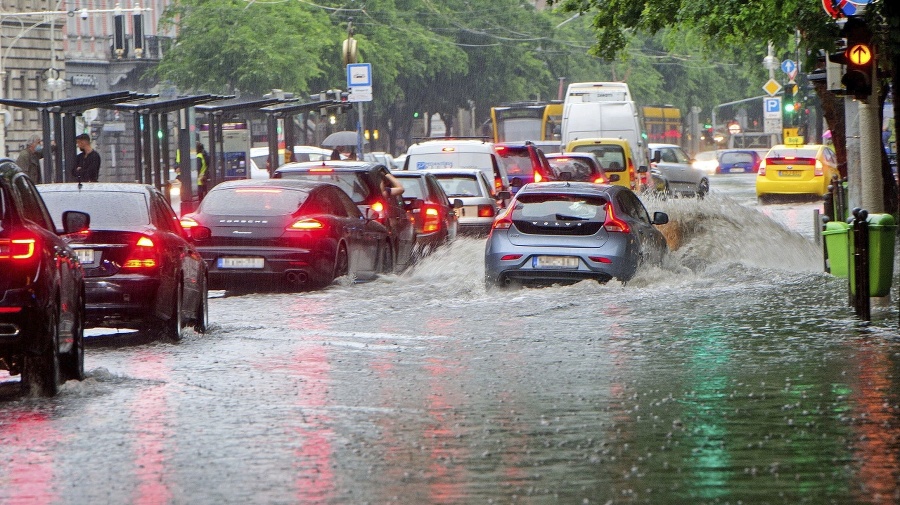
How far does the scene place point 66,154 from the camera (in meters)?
27.3

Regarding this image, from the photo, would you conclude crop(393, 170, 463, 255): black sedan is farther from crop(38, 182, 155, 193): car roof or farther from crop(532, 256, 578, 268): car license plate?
crop(38, 182, 155, 193): car roof

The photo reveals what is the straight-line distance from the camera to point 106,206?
14.5 meters

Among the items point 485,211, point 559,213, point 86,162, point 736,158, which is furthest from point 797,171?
point 736,158

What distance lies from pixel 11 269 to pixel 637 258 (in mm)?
9624

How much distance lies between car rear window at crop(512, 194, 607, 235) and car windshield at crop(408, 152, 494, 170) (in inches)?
482

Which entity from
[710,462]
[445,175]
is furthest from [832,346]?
[445,175]

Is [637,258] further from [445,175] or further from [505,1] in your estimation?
[505,1]

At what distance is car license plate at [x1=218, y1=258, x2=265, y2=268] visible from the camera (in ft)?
61.5

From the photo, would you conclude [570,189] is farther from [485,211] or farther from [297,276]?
[485,211]

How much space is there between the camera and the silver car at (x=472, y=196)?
27.8 metres

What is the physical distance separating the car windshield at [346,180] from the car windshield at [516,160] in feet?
35.8

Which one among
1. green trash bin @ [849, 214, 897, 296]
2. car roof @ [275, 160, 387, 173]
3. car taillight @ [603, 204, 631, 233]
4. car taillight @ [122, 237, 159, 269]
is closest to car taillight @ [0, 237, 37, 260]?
car taillight @ [122, 237, 159, 269]

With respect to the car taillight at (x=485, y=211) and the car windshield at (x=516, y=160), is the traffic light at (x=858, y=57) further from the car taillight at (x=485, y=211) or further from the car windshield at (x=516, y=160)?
the car windshield at (x=516, y=160)

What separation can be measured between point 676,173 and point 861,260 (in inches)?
1362
